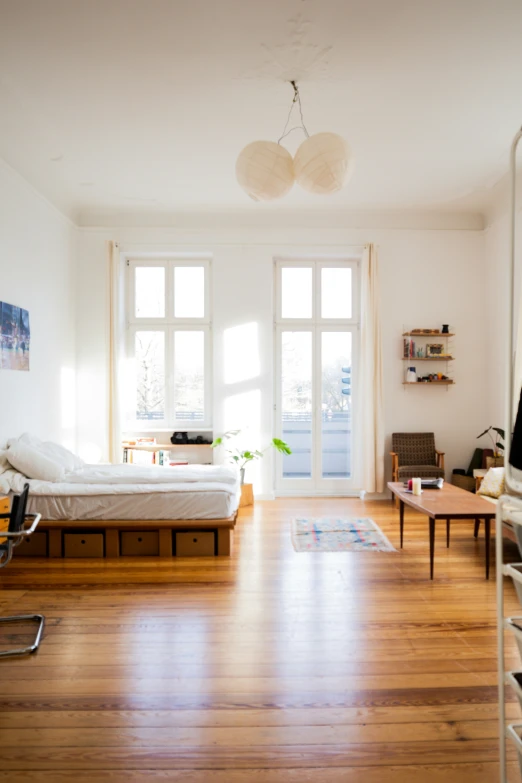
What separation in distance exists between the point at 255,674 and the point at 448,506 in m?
2.00

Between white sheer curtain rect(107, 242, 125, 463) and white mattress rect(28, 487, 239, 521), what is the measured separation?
198cm

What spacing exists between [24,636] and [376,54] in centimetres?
411

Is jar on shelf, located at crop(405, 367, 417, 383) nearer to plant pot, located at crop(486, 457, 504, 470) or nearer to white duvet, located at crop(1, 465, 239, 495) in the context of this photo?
plant pot, located at crop(486, 457, 504, 470)

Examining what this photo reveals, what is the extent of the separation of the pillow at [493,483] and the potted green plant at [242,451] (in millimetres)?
2176

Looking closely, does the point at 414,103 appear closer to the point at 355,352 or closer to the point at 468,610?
the point at 355,352

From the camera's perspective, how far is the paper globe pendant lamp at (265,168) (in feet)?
9.70

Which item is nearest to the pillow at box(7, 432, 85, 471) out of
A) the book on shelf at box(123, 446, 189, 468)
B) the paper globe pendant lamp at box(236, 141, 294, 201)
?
the book on shelf at box(123, 446, 189, 468)

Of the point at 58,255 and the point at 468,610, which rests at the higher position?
the point at 58,255

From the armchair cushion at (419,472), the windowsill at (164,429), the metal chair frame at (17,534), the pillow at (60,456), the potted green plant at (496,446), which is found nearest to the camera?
the metal chair frame at (17,534)

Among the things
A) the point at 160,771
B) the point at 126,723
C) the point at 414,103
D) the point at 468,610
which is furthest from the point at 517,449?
the point at 414,103

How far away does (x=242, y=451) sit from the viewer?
620 centimetres

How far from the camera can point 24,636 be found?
271 cm

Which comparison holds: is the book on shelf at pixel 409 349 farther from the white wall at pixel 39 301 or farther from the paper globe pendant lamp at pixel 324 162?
the white wall at pixel 39 301

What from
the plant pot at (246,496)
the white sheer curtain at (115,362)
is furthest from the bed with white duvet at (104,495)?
the white sheer curtain at (115,362)
